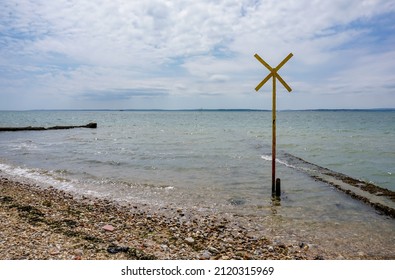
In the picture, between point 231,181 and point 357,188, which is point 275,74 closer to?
point 231,181

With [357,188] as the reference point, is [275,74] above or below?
above

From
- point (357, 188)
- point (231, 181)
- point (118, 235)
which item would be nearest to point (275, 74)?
point (231, 181)

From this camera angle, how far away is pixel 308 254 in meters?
7.81

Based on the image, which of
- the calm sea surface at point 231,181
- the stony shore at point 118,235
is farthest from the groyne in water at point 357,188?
the stony shore at point 118,235

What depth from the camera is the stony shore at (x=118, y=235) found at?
661cm

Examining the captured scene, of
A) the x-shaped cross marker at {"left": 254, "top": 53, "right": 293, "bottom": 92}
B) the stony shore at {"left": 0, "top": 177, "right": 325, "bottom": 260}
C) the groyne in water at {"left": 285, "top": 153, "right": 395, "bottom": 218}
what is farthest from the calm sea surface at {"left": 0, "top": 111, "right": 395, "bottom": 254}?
the x-shaped cross marker at {"left": 254, "top": 53, "right": 293, "bottom": 92}

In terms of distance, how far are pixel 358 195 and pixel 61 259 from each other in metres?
12.8

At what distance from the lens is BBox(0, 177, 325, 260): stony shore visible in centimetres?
661

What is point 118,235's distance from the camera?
8000 millimetres

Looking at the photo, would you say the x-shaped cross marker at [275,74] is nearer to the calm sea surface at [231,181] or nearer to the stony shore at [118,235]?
the calm sea surface at [231,181]

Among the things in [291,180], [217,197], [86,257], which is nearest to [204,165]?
[291,180]

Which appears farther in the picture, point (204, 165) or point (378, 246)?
point (204, 165)
